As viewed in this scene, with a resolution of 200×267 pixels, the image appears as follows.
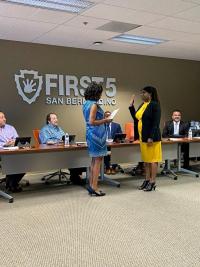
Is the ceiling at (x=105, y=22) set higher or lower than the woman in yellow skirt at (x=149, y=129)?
higher

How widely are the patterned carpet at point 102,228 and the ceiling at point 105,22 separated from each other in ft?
8.53

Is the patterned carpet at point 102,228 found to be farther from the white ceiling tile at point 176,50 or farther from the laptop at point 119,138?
the white ceiling tile at point 176,50

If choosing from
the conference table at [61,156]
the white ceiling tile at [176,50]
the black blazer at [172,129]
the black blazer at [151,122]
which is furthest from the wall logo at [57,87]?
the black blazer at [151,122]

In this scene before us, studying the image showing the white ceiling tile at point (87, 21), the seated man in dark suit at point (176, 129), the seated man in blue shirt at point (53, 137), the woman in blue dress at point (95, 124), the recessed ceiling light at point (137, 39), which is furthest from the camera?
the seated man in dark suit at point (176, 129)

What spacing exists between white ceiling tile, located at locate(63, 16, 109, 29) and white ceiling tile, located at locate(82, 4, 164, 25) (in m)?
0.17

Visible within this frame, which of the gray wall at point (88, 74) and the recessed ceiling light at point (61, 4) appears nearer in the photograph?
the recessed ceiling light at point (61, 4)

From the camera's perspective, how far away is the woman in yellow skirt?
4.97 m

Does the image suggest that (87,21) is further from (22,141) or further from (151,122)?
(22,141)

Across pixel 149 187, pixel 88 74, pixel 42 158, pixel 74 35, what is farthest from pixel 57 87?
pixel 149 187

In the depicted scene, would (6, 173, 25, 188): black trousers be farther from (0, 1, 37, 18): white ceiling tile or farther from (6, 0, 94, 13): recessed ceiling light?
(6, 0, 94, 13): recessed ceiling light

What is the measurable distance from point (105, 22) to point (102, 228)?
3274mm

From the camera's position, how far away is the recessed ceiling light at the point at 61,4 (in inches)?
174

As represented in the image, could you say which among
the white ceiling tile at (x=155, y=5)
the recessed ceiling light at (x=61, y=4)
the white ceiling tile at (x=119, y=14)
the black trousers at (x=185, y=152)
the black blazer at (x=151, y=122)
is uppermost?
the recessed ceiling light at (x=61, y=4)

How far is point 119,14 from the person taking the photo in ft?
16.0
